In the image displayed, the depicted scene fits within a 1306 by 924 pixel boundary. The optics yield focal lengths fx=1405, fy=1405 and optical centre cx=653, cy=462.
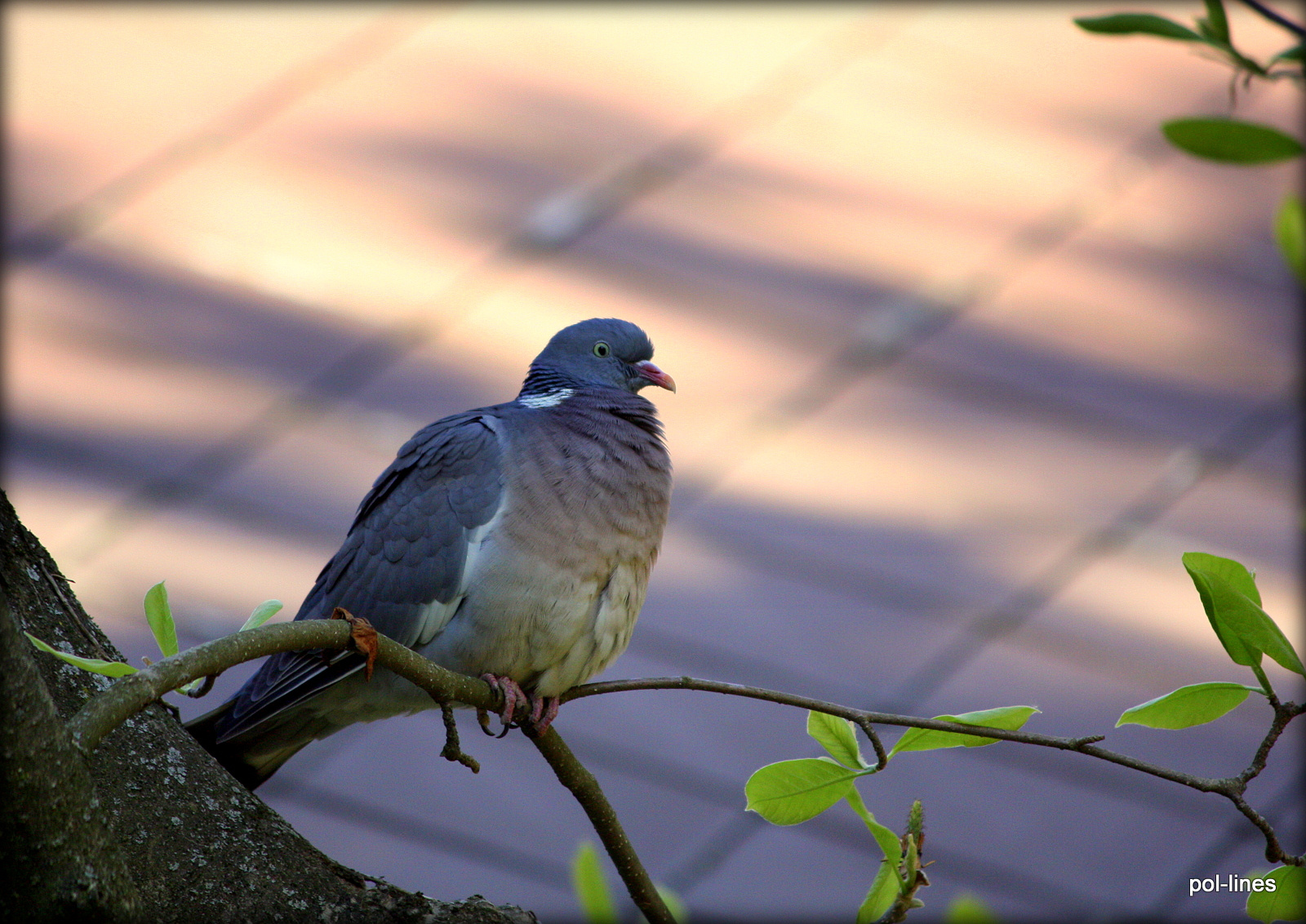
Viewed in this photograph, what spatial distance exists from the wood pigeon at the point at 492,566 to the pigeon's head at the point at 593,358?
0.10m

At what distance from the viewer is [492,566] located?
2641 millimetres

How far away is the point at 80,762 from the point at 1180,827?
179 inches

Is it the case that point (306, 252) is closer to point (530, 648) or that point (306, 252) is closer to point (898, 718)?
point (530, 648)

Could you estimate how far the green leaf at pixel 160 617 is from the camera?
166cm

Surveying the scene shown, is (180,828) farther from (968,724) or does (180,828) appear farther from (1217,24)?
(1217,24)

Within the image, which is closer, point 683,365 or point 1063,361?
point 683,365

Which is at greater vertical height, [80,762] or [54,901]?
→ [80,762]

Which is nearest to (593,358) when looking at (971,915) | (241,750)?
(241,750)

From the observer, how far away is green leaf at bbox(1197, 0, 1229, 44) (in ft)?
5.26

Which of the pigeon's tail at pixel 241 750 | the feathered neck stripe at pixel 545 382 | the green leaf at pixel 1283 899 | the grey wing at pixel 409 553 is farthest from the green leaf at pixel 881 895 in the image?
the feathered neck stripe at pixel 545 382

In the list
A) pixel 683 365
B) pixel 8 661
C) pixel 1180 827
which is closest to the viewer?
pixel 8 661

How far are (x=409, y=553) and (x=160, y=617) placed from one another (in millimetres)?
1105

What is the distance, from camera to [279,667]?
9.00ft

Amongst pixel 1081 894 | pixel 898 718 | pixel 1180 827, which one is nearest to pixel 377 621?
pixel 898 718
